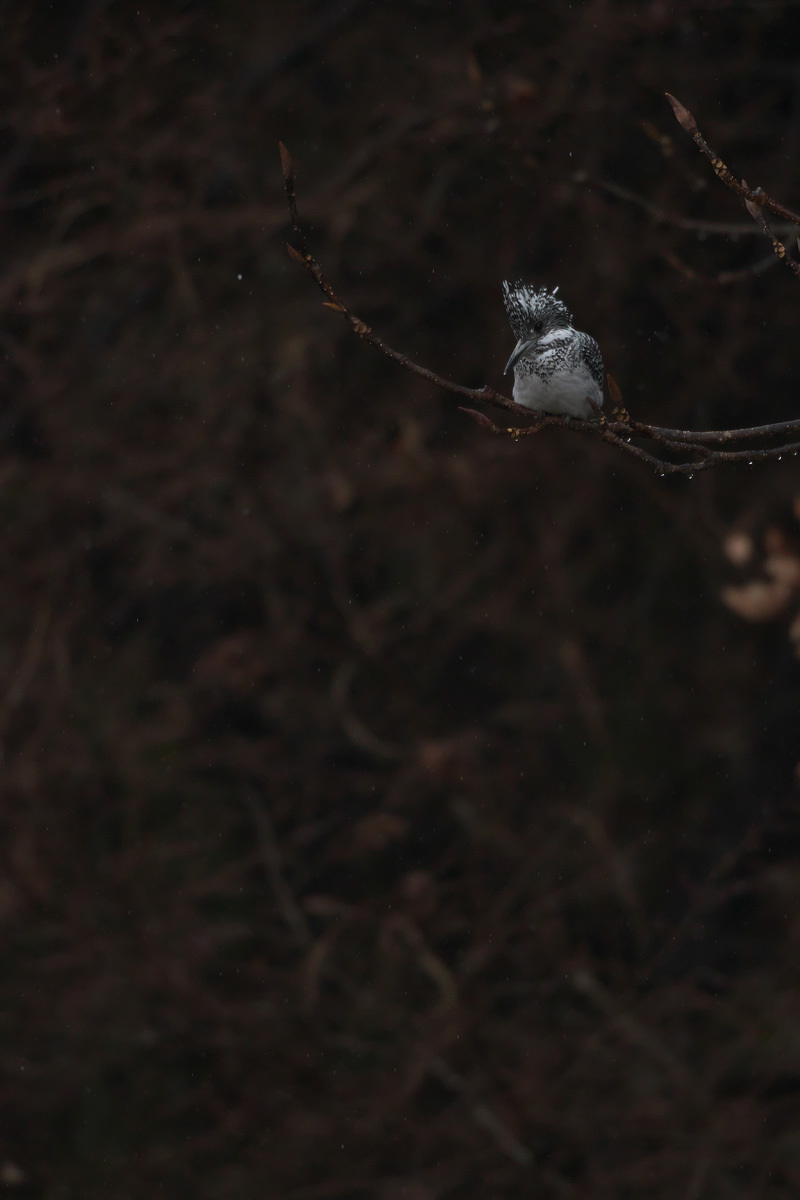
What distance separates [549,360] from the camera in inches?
65.4

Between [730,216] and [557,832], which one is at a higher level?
[730,216]

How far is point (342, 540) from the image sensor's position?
12.1ft

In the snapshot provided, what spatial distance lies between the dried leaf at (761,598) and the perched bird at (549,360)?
164 centimetres

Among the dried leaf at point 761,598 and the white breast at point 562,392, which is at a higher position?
the white breast at point 562,392

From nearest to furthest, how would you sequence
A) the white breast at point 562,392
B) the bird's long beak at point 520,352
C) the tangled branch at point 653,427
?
the tangled branch at point 653,427 < the white breast at point 562,392 < the bird's long beak at point 520,352

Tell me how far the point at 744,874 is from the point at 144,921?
1.93 meters

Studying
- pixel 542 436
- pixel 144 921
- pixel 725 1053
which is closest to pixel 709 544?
pixel 542 436

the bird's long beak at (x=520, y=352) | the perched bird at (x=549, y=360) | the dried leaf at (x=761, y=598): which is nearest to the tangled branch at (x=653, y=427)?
the perched bird at (x=549, y=360)

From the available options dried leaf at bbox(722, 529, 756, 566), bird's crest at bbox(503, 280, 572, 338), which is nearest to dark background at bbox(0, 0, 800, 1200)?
dried leaf at bbox(722, 529, 756, 566)

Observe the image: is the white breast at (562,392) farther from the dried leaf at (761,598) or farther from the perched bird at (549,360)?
the dried leaf at (761,598)

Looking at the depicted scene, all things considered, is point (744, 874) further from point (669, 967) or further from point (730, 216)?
point (730, 216)

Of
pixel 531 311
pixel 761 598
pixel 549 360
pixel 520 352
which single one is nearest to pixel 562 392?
pixel 549 360

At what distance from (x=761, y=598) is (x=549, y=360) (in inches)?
74.1

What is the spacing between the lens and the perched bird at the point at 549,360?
1.62 m
